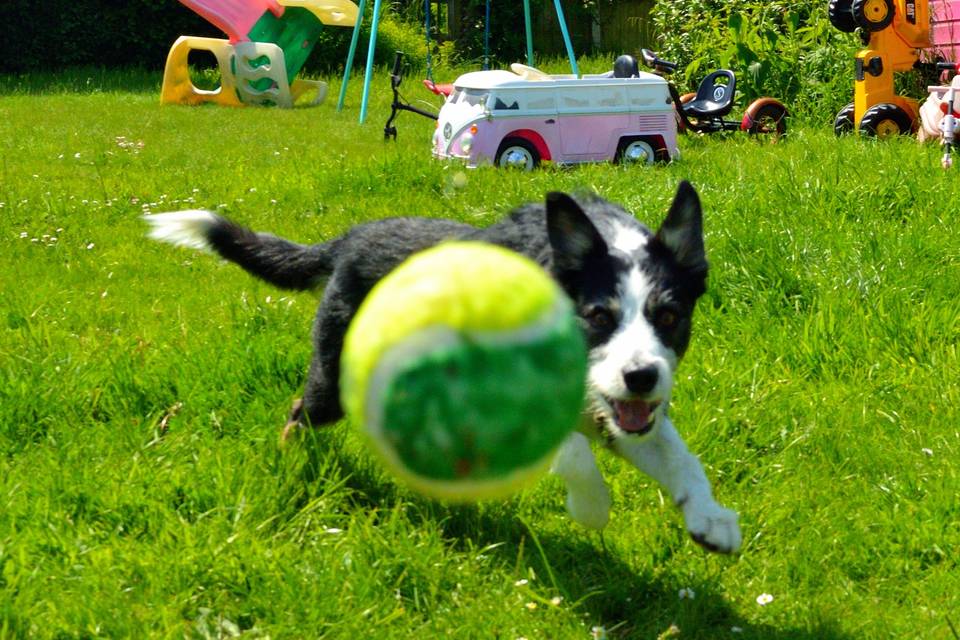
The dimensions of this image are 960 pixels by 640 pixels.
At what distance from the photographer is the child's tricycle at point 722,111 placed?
10.5 metres

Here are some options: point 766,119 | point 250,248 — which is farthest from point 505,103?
point 250,248

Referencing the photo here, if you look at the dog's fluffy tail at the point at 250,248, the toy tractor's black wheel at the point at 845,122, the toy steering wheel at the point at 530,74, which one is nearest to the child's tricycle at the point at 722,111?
the toy tractor's black wheel at the point at 845,122

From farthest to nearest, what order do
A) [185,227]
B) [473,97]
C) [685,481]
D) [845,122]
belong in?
[845,122]
[473,97]
[185,227]
[685,481]

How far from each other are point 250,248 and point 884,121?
6986 mm

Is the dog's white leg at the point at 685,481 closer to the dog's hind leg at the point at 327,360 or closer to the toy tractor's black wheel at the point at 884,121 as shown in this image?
the dog's hind leg at the point at 327,360

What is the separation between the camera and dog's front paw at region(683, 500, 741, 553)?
288 centimetres

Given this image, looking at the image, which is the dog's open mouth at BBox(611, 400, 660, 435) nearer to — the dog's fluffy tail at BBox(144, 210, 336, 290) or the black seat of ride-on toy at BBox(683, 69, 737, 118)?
the dog's fluffy tail at BBox(144, 210, 336, 290)

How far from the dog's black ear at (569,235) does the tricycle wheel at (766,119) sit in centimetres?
775

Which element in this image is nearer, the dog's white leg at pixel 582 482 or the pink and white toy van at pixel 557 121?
the dog's white leg at pixel 582 482

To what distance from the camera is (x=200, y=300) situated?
5.23 m

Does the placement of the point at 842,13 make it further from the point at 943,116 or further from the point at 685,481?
the point at 685,481

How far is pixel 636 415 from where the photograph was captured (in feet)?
9.71

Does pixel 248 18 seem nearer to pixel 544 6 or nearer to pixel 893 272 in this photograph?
pixel 544 6

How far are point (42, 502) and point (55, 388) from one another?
0.81 metres
